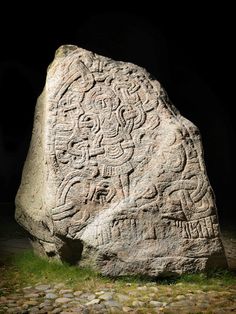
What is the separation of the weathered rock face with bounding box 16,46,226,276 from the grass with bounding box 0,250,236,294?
7 centimetres

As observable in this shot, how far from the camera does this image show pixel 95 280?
3379mm

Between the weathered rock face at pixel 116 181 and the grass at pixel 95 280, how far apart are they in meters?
0.07

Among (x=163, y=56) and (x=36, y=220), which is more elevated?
(x=163, y=56)

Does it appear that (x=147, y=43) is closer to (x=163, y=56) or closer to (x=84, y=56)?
(x=163, y=56)

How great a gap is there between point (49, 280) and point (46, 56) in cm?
473

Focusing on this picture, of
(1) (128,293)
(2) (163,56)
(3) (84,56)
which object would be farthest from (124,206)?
(2) (163,56)

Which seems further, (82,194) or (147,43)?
(147,43)

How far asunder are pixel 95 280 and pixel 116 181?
784 millimetres

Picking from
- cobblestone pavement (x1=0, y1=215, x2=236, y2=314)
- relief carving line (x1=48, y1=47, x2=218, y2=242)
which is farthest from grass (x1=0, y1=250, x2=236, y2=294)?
relief carving line (x1=48, y1=47, x2=218, y2=242)

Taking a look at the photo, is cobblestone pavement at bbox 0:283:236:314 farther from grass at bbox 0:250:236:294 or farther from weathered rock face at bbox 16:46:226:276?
weathered rock face at bbox 16:46:226:276

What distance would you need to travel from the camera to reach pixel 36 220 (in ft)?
12.5

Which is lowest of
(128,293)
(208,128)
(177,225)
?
(128,293)

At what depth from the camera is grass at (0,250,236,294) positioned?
331cm

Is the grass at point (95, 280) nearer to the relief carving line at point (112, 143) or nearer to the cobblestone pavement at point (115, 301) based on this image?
the cobblestone pavement at point (115, 301)
